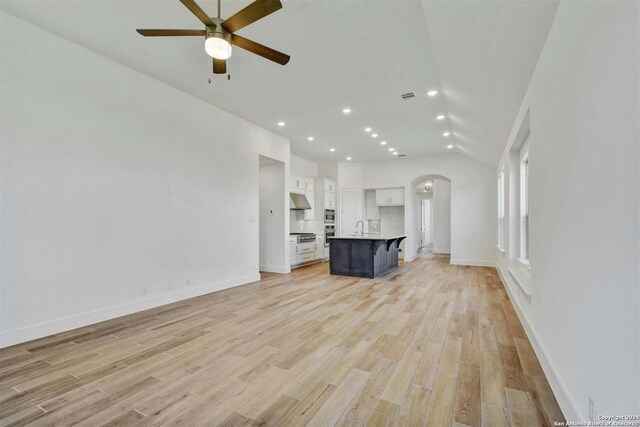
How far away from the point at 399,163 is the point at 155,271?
735 centimetres

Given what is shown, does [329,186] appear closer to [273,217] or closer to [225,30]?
[273,217]

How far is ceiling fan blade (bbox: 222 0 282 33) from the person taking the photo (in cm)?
208

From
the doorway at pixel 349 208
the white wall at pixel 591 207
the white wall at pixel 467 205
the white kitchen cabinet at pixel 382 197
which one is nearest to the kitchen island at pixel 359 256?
the white wall at pixel 467 205

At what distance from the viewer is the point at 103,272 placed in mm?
3578

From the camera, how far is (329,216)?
9.33 m

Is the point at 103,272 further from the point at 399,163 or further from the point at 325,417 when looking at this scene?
the point at 399,163

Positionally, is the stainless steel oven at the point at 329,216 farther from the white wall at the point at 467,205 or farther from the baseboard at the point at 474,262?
the baseboard at the point at 474,262

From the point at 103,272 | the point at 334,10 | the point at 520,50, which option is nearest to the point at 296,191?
the point at 103,272

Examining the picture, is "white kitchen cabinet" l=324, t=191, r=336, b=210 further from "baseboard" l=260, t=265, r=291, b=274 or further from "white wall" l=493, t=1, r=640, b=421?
"white wall" l=493, t=1, r=640, b=421

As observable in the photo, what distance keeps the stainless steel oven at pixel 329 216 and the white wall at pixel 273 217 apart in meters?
2.50

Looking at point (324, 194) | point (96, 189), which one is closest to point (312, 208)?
point (324, 194)

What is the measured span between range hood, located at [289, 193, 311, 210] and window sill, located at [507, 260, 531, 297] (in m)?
5.21

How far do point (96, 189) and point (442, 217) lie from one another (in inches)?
426

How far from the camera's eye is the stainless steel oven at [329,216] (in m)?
9.15
